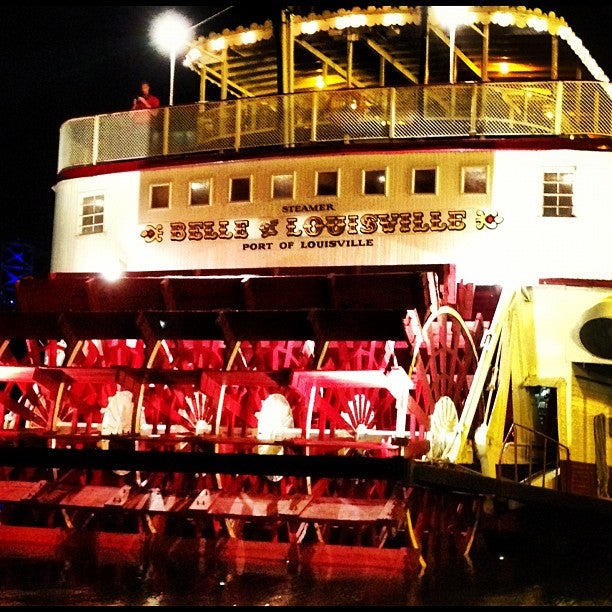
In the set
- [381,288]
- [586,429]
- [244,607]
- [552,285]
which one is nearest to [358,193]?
[381,288]

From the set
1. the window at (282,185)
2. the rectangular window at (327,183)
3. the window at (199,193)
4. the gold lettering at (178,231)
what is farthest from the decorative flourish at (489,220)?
the gold lettering at (178,231)

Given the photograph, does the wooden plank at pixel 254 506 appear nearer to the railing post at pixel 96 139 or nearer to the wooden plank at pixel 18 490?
the wooden plank at pixel 18 490

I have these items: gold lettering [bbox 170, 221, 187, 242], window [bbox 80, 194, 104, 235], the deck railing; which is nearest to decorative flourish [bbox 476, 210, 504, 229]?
the deck railing

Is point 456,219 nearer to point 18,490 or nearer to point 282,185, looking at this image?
point 282,185

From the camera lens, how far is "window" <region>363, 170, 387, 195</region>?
38.0 feet

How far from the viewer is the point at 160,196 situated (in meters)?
12.4

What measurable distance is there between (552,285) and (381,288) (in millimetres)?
1414

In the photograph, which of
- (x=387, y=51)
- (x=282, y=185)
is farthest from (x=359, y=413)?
(x=387, y=51)

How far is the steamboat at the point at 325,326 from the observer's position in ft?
31.1

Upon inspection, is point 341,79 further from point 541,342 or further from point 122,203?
point 541,342

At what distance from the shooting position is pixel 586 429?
11.0 m

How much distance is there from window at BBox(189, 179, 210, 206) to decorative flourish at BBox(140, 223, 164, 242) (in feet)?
1.28

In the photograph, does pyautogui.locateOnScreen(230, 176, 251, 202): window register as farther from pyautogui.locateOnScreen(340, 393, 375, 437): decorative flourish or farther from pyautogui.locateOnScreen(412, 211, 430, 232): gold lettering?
pyautogui.locateOnScreen(340, 393, 375, 437): decorative flourish

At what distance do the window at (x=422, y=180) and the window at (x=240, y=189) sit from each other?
5.13 feet
